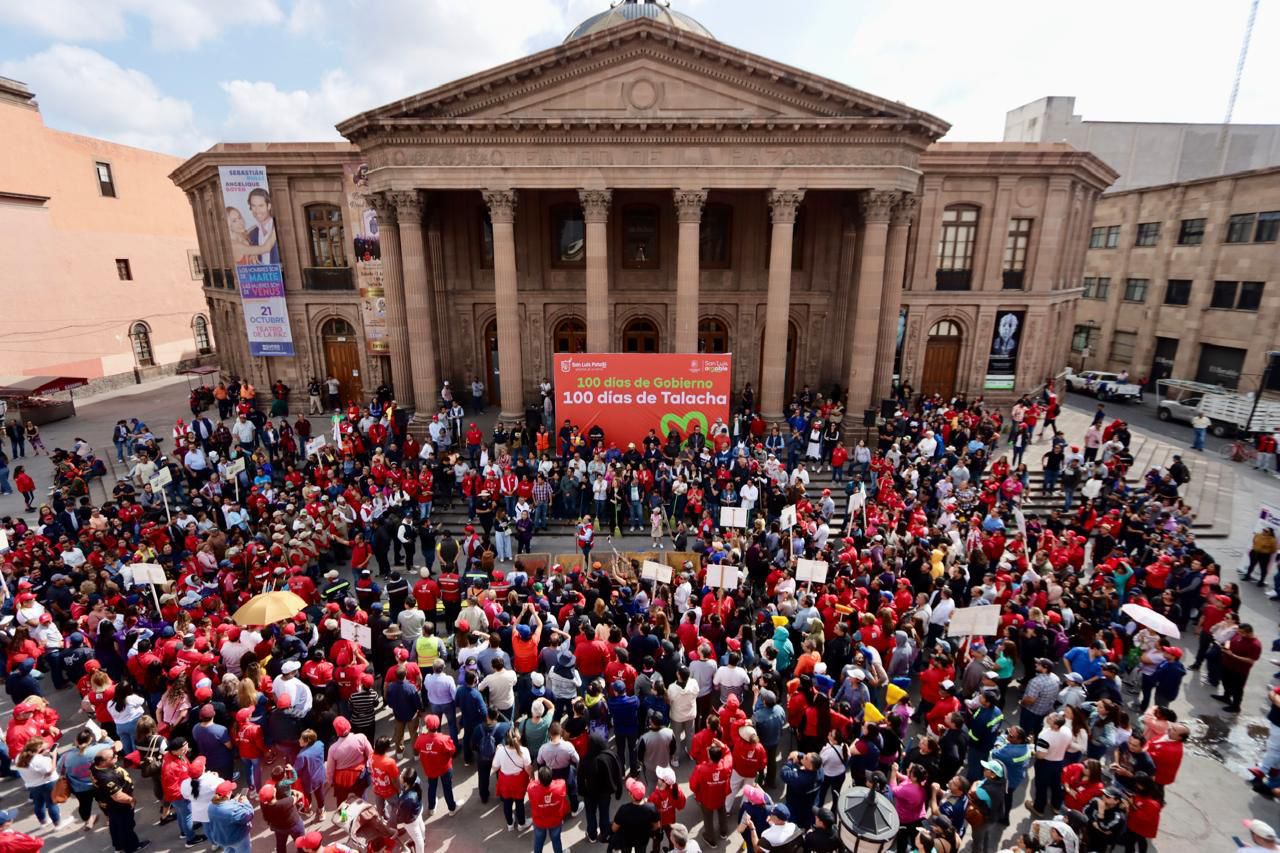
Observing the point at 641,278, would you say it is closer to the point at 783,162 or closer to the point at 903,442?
the point at 783,162

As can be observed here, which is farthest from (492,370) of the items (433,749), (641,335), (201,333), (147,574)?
(201,333)

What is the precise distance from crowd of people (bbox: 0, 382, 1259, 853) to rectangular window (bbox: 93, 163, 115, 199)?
32133 mm

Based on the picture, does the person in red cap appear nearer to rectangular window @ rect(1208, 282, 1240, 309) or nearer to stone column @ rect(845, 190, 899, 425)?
stone column @ rect(845, 190, 899, 425)

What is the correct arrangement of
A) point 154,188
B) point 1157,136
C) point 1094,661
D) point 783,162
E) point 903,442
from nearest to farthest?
point 1094,661 → point 903,442 → point 783,162 → point 154,188 → point 1157,136

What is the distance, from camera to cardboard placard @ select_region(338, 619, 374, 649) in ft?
32.8

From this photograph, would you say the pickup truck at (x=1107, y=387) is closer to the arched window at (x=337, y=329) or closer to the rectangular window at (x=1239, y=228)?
the rectangular window at (x=1239, y=228)

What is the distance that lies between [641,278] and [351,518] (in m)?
15.8

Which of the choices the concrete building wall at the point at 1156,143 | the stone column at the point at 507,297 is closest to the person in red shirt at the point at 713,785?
the stone column at the point at 507,297

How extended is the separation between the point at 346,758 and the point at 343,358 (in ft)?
81.5

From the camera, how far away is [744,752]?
811cm

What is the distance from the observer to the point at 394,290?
23.9 m

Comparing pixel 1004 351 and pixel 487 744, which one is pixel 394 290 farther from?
pixel 1004 351

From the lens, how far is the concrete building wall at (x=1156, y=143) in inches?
1784

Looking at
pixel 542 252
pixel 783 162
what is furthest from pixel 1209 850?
pixel 542 252
